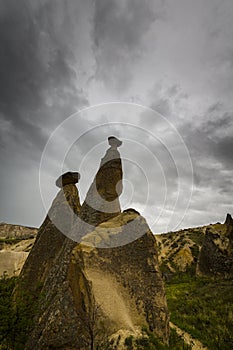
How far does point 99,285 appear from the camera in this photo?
470 inches

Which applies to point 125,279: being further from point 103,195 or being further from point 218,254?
point 218,254

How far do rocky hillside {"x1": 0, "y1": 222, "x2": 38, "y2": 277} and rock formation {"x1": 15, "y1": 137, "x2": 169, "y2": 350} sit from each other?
4.94 metres

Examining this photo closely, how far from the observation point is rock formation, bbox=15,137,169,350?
34.3ft

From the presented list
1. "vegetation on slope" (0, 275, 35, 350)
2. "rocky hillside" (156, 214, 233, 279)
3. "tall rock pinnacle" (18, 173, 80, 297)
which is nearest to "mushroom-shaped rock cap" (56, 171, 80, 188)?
"tall rock pinnacle" (18, 173, 80, 297)

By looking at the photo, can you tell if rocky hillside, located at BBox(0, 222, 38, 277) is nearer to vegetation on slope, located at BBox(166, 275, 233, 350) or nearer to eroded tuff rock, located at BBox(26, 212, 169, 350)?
eroded tuff rock, located at BBox(26, 212, 169, 350)

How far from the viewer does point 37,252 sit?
18.2m

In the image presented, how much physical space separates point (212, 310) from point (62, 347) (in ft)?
50.3

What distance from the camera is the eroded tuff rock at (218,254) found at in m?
35.0

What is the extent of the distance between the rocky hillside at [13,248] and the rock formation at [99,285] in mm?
4942

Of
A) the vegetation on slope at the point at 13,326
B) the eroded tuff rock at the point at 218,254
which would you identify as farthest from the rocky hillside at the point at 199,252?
the vegetation on slope at the point at 13,326

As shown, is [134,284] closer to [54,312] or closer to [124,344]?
[124,344]

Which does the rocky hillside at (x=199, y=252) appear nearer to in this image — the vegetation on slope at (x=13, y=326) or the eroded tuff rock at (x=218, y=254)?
the eroded tuff rock at (x=218, y=254)

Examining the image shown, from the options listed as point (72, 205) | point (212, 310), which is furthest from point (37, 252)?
point (212, 310)

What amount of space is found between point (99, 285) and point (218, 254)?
30117 millimetres
